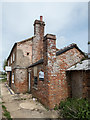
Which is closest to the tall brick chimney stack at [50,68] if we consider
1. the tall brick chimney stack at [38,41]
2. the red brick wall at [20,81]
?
the red brick wall at [20,81]

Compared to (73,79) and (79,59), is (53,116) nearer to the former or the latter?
(73,79)

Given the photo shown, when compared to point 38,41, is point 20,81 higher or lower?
lower

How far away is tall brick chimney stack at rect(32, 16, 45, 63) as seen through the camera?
1202 centimetres

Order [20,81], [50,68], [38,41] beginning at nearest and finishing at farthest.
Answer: [50,68] → [20,81] → [38,41]

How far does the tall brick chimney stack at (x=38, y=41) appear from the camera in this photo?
39.4 ft

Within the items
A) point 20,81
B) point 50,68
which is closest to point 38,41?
point 20,81

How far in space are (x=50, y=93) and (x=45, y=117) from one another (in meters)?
1.35

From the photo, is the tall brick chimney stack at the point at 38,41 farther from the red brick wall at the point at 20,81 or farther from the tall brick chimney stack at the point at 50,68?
the tall brick chimney stack at the point at 50,68

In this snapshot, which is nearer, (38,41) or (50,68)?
(50,68)

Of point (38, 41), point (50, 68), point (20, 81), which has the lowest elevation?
point (20, 81)

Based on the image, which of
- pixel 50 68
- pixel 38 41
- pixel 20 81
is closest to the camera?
pixel 50 68

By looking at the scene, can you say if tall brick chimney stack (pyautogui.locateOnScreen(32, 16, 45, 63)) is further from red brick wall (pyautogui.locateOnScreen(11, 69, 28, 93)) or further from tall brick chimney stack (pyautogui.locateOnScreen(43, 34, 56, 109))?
tall brick chimney stack (pyautogui.locateOnScreen(43, 34, 56, 109))

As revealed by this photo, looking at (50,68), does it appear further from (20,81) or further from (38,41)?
(38,41)

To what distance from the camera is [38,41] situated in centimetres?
1239
